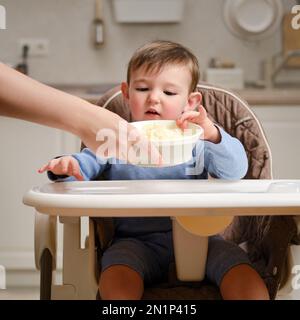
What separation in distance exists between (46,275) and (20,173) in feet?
2.78

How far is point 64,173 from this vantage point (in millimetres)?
856

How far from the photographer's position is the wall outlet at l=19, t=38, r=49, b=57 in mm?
2051

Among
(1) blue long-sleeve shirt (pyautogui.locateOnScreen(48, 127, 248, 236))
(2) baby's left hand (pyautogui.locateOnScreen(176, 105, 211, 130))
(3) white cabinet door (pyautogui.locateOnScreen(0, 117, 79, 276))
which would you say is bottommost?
(3) white cabinet door (pyautogui.locateOnScreen(0, 117, 79, 276))

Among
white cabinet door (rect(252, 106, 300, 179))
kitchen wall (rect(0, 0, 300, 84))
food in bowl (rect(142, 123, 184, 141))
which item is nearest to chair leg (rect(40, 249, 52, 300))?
food in bowl (rect(142, 123, 184, 141))

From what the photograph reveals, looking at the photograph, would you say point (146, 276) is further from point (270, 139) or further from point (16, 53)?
point (16, 53)

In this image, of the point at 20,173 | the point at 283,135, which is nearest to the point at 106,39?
the point at 20,173

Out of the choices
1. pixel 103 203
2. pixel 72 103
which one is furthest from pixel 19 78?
pixel 103 203

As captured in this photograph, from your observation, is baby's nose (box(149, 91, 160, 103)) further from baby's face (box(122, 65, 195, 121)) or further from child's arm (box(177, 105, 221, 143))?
child's arm (box(177, 105, 221, 143))

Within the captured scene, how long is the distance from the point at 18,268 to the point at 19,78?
1.19 m

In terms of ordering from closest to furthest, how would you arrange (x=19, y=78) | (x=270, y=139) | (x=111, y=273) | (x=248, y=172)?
(x=19, y=78) < (x=111, y=273) < (x=248, y=172) < (x=270, y=139)

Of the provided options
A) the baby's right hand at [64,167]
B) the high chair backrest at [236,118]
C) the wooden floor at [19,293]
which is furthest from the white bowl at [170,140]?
the wooden floor at [19,293]

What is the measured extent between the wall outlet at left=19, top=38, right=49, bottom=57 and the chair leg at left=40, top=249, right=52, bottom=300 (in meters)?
1.30

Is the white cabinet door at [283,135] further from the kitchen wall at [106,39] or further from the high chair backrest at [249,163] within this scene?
the high chair backrest at [249,163]

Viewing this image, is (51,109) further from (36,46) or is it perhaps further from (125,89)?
(36,46)
